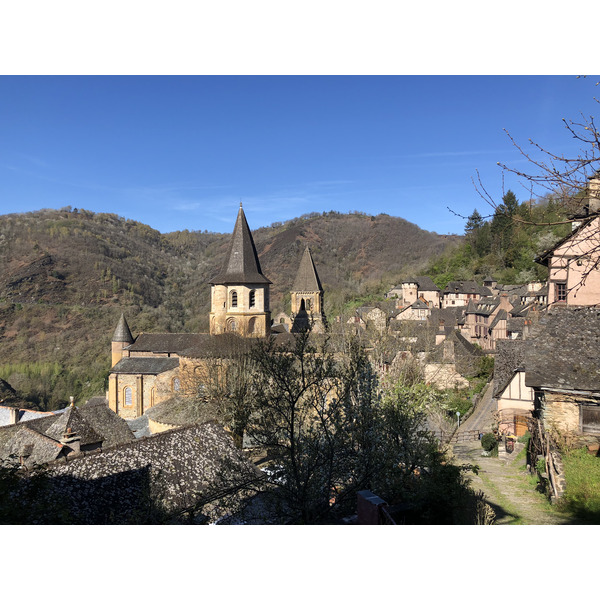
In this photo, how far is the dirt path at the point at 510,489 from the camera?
833 cm

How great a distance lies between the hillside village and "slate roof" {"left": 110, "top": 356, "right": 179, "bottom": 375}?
0.12 metres

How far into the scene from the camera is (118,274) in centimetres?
9400

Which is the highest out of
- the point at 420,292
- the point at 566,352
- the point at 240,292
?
the point at 420,292

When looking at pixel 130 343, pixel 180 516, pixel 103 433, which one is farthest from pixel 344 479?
pixel 130 343

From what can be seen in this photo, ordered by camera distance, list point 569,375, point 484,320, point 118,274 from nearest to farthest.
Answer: point 569,375 < point 484,320 < point 118,274

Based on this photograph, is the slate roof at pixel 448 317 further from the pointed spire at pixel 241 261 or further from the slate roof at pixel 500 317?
the pointed spire at pixel 241 261

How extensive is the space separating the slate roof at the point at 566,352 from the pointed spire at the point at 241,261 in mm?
22392

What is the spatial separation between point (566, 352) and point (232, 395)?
44.5 ft

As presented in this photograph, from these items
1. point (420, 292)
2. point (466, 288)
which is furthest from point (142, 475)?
point (420, 292)

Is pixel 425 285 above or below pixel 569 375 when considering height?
above

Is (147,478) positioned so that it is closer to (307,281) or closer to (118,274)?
(307,281)

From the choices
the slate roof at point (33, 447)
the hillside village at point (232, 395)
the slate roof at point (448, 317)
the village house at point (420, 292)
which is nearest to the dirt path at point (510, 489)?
the hillside village at point (232, 395)

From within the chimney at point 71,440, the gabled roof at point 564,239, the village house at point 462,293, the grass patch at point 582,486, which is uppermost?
the village house at point 462,293

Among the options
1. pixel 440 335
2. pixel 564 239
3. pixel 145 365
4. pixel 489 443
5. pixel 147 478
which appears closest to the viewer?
pixel 564 239
